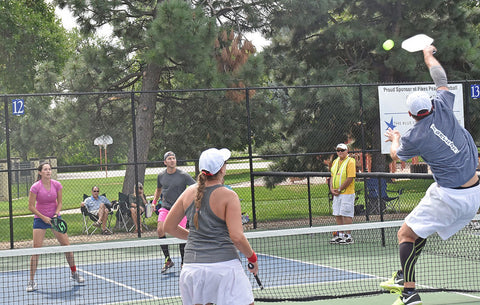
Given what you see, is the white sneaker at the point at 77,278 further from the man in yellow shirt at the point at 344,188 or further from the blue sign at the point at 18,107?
the blue sign at the point at 18,107

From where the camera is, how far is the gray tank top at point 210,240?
479 centimetres

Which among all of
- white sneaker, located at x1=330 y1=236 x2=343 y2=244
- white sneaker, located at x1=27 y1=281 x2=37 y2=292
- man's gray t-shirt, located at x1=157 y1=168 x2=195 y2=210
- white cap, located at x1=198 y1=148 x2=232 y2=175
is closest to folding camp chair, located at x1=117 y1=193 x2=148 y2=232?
white sneaker, located at x1=330 y1=236 x2=343 y2=244

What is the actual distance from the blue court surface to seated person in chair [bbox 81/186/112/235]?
4818 mm

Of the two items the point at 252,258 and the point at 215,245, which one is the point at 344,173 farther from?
the point at 215,245

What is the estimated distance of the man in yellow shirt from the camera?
1286cm

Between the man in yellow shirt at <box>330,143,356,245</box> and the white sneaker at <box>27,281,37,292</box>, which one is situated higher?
the man in yellow shirt at <box>330,143,356,245</box>

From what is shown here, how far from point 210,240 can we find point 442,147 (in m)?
2.38

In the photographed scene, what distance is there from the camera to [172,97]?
732 inches

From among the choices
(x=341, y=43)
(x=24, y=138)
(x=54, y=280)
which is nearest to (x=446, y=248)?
(x=54, y=280)

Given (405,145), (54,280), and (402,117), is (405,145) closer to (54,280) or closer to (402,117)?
(54,280)

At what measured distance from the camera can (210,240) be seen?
15.8 feet

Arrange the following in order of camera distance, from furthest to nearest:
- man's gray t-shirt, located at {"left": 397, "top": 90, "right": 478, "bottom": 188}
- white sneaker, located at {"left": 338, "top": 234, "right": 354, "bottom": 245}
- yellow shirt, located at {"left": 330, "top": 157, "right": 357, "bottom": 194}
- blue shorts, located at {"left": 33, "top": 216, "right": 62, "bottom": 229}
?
white sneaker, located at {"left": 338, "top": 234, "right": 354, "bottom": 245} < yellow shirt, located at {"left": 330, "top": 157, "right": 357, "bottom": 194} < blue shorts, located at {"left": 33, "top": 216, "right": 62, "bottom": 229} < man's gray t-shirt, located at {"left": 397, "top": 90, "right": 478, "bottom": 188}

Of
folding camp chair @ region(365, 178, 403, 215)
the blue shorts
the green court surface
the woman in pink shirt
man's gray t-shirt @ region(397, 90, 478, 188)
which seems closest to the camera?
man's gray t-shirt @ region(397, 90, 478, 188)

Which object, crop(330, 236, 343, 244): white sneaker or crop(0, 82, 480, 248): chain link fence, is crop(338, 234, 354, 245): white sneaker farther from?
crop(0, 82, 480, 248): chain link fence
